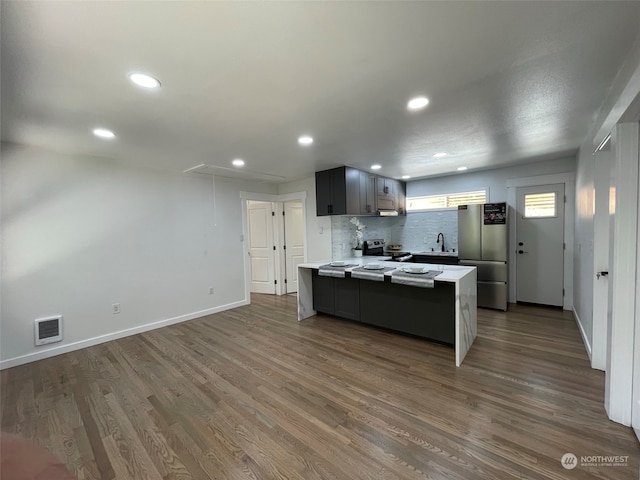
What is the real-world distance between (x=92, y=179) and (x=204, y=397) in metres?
3.18

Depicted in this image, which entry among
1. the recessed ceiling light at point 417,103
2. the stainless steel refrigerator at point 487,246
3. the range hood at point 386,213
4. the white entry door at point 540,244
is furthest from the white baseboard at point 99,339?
the white entry door at point 540,244

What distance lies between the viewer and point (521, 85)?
1.90 meters

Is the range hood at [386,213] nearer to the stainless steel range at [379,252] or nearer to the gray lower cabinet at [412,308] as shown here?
the stainless steel range at [379,252]

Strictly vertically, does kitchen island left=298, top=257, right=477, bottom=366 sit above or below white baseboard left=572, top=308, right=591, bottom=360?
above

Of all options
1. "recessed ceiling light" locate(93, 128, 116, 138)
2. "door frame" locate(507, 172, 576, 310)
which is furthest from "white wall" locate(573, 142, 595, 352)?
"recessed ceiling light" locate(93, 128, 116, 138)

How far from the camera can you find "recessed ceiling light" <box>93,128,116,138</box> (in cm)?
257

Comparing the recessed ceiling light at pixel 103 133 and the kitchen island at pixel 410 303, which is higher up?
the recessed ceiling light at pixel 103 133

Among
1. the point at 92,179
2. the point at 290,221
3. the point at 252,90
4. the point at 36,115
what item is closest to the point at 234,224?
the point at 290,221

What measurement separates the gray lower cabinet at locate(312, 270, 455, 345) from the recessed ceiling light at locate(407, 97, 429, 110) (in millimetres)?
1832

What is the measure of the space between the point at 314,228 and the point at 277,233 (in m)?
1.14

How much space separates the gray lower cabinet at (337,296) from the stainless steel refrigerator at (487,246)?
224 centimetres

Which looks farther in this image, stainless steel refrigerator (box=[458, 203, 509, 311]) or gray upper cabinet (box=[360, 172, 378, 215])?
gray upper cabinet (box=[360, 172, 378, 215])

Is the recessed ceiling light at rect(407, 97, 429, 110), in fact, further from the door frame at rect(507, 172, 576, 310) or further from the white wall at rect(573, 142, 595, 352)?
the door frame at rect(507, 172, 576, 310)

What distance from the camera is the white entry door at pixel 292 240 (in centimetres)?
600
